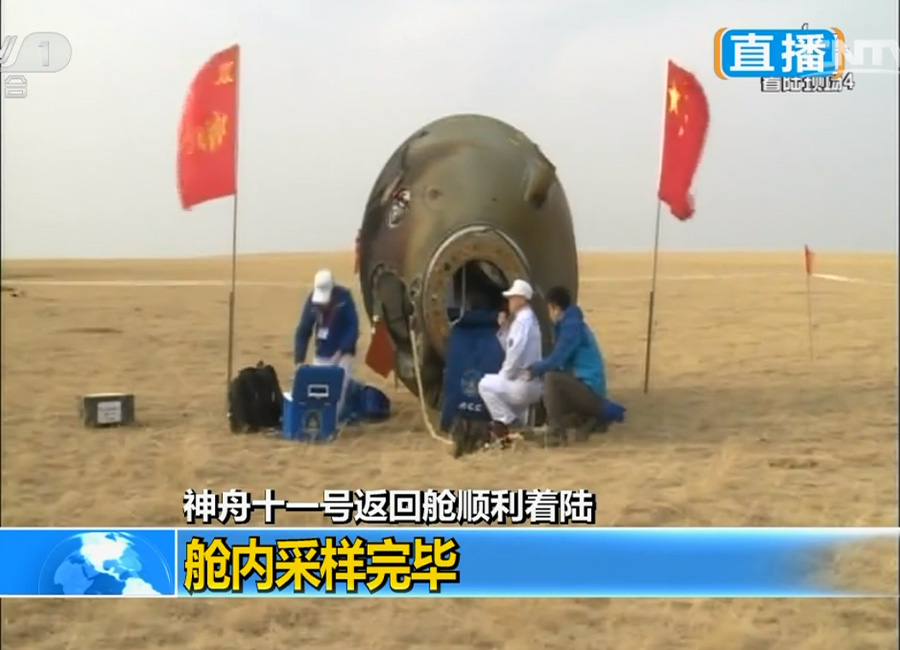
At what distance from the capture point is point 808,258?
3158 mm

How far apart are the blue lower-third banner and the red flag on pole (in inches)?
31.3

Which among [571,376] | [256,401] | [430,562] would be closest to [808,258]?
[571,376]

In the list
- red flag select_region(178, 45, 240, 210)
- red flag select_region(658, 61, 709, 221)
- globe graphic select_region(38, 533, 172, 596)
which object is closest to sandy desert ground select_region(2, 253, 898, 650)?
globe graphic select_region(38, 533, 172, 596)

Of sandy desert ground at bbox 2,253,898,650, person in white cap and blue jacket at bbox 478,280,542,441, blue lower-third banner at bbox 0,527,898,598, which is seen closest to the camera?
blue lower-third banner at bbox 0,527,898,598

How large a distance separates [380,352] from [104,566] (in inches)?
72.8

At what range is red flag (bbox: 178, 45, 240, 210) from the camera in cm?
266

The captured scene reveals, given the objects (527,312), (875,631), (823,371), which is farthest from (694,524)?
(823,371)

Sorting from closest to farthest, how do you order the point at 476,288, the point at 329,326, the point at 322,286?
the point at 322,286 < the point at 329,326 < the point at 476,288

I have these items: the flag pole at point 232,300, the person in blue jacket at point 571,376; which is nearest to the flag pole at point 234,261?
the flag pole at point 232,300

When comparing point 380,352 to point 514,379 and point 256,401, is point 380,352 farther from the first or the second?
point 514,379

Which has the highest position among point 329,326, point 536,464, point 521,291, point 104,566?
point 521,291

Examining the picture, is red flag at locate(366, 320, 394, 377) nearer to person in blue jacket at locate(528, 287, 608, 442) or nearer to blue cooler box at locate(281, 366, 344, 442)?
blue cooler box at locate(281, 366, 344, 442)
